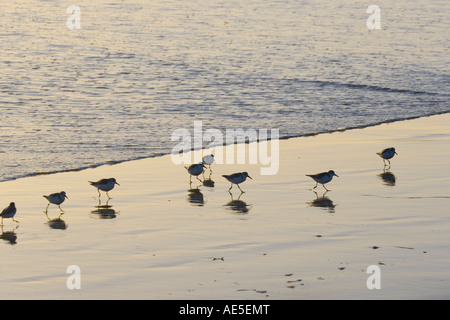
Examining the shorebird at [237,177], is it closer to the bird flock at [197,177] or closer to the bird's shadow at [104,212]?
the bird flock at [197,177]

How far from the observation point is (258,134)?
63.8ft

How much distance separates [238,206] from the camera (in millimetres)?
12930

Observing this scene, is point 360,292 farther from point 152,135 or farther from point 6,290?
point 152,135

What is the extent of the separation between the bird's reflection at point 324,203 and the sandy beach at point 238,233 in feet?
0.06

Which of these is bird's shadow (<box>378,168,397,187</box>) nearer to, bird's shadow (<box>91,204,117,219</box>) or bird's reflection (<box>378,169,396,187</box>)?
bird's reflection (<box>378,169,396,187</box>)

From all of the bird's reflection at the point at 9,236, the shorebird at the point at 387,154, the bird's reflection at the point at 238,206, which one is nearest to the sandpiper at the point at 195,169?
the bird's reflection at the point at 238,206

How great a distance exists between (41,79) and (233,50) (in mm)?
8353

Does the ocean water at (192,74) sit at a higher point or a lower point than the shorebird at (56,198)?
higher

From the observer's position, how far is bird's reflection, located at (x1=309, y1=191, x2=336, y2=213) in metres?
12.8

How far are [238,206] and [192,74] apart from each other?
587 inches

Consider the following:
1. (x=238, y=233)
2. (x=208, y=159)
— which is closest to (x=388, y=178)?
(x=208, y=159)

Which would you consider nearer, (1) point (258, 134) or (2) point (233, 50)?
(1) point (258, 134)

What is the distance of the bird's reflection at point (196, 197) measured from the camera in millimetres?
13192
